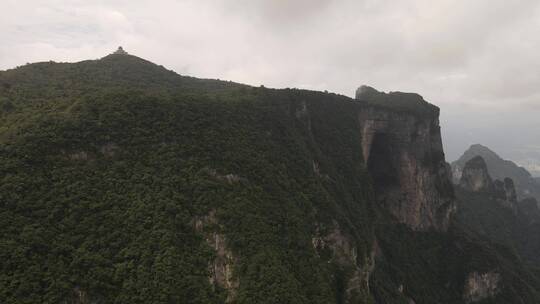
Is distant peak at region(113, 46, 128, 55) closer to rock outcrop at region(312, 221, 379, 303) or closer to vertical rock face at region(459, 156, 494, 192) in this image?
rock outcrop at region(312, 221, 379, 303)

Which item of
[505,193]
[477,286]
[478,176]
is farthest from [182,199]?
[505,193]

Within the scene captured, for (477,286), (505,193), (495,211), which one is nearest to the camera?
(477,286)

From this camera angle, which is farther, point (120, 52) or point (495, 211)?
point (495, 211)

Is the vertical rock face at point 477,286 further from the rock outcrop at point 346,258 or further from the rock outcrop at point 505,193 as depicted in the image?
the rock outcrop at point 505,193

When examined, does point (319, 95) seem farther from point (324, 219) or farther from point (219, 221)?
point (219, 221)

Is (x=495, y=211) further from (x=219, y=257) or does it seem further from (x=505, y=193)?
(x=219, y=257)

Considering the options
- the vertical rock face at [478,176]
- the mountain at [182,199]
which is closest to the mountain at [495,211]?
the vertical rock face at [478,176]
